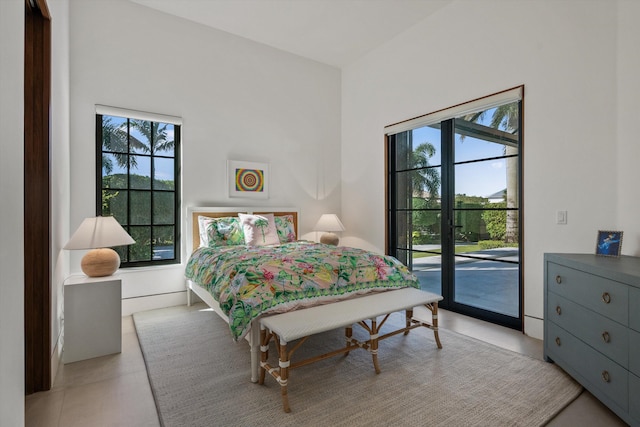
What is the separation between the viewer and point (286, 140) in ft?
15.2

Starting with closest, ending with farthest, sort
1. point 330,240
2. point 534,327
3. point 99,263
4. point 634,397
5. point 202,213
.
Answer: point 634,397 → point 99,263 → point 534,327 → point 202,213 → point 330,240

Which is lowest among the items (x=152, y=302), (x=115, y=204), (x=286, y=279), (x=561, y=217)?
(x=152, y=302)

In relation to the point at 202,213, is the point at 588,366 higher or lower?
lower

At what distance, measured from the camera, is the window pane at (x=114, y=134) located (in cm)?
345

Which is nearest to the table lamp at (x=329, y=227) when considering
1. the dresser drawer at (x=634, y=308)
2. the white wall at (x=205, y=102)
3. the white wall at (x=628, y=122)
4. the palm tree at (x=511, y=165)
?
the white wall at (x=205, y=102)

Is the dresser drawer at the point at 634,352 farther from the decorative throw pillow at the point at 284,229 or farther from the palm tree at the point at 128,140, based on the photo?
the palm tree at the point at 128,140

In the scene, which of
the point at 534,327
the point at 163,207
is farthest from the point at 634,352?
the point at 163,207

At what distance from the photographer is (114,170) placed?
3494 millimetres

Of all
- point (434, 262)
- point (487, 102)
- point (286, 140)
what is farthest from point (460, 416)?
point (286, 140)

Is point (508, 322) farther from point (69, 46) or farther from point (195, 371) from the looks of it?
point (69, 46)

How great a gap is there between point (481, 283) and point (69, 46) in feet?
15.4

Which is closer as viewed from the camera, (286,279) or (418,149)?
(286,279)

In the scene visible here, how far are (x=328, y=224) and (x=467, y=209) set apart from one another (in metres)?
1.79

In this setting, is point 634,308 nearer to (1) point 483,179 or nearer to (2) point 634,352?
(2) point 634,352
